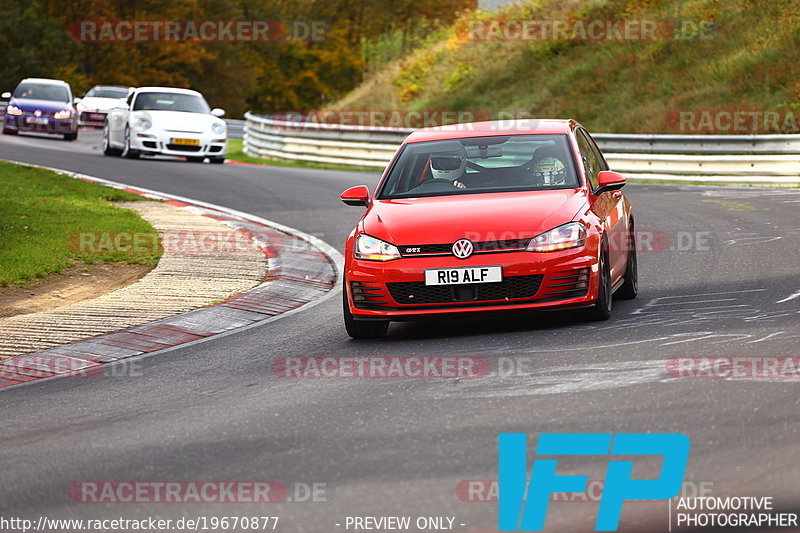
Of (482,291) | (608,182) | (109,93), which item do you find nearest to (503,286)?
(482,291)

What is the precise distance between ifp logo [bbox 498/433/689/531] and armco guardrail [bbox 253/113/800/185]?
17102 mm

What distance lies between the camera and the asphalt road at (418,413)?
5.21 m

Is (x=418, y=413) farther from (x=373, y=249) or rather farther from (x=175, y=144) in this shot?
(x=175, y=144)

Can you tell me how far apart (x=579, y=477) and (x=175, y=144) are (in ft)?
78.4

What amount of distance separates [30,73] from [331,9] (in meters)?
23.7

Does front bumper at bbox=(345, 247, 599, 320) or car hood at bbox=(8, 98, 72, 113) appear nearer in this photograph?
front bumper at bbox=(345, 247, 599, 320)

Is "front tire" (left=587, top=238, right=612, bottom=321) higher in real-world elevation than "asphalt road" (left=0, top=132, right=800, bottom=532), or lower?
higher

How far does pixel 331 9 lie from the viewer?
8300 centimetres

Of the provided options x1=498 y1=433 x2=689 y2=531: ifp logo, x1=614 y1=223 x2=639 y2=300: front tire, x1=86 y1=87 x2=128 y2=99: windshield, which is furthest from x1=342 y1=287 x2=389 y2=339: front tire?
x1=86 y1=87 x2=128 y2=99: windshield

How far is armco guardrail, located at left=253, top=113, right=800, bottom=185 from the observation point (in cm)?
2208

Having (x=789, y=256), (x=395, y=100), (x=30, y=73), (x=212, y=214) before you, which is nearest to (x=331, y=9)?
(x=30, y=73)

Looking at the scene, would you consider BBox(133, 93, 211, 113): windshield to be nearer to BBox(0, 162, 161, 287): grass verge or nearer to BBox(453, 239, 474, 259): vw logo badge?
BBox(0, 162, 161, 287): grass verge

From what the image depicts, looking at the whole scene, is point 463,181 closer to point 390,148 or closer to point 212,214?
point 212,214

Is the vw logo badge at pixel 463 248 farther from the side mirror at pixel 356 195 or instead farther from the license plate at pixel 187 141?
the license plate at pixel 187 141
